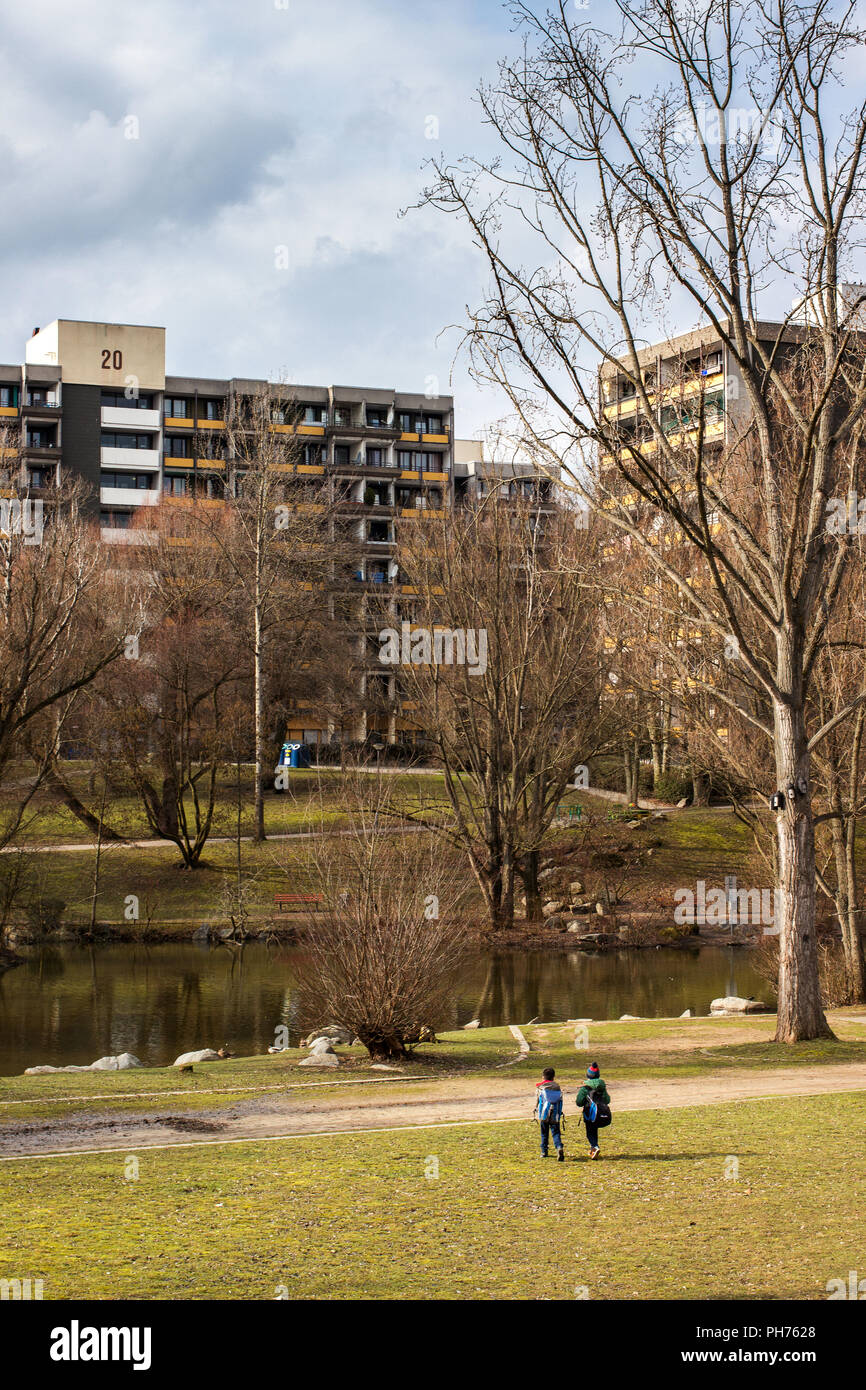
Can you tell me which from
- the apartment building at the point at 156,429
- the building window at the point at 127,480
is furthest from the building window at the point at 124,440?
the building window at the point at 127,480

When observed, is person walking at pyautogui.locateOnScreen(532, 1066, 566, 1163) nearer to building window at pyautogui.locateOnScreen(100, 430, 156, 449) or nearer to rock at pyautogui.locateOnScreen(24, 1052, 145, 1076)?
rock at pyautogui.locateOnScreen(24, 1052, 145, 1076)

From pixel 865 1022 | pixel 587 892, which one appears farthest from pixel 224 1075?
pixel 587 892

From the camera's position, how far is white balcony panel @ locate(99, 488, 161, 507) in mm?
84125

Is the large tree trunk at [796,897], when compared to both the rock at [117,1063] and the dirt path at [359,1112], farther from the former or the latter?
the rock at [117,1063]

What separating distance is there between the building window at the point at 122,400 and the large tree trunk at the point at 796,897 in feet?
242

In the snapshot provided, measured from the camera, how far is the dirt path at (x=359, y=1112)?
12.1 metres

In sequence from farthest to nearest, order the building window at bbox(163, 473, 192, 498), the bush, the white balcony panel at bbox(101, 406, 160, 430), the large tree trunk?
the building window at bbox(163, 473, 192, 498) < the white balcony panel at bbox(101, 406, 160, 430) < the bush < the large tree trunk

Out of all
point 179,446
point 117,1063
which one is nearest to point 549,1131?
point 117,1063

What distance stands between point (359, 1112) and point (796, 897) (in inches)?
281

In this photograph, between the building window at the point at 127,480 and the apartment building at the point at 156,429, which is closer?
the apartment building at the point at 156,429

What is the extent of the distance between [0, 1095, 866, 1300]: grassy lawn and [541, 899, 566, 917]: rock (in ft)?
92.5

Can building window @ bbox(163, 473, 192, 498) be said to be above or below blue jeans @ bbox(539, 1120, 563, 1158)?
above

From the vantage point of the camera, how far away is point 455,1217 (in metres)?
8.88

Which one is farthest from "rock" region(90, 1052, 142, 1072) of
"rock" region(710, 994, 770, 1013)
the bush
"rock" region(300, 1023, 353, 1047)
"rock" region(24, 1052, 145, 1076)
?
the bush
